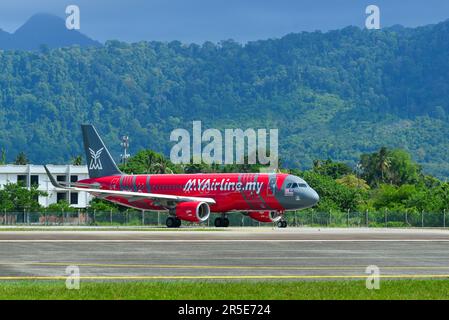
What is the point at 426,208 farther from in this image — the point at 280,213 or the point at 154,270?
the point at 154,270

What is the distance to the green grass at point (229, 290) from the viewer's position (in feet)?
64.4

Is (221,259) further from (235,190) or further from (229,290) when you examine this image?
(235,190)

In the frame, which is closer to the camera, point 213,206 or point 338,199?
point 213,206

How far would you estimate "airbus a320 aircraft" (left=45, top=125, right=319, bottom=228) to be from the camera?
7112 cm

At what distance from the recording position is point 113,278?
943 inches

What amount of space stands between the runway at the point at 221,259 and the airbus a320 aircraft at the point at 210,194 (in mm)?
27104

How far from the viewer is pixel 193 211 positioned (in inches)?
2781

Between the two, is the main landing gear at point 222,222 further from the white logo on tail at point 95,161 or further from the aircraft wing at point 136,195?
the white logo on tail at point 95,161

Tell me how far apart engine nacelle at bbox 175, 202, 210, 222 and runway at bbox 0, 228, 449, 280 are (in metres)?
26.9

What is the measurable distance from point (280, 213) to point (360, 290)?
5356 centimetres

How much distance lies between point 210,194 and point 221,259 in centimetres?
4298

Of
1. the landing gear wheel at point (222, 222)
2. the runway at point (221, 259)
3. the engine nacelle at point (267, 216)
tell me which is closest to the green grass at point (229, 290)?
the runway at point (221, 259)

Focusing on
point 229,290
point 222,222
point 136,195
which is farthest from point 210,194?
point 229,290
